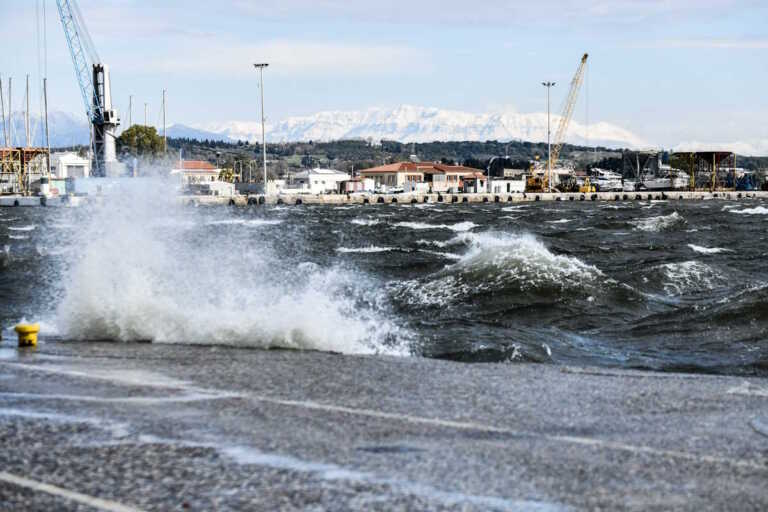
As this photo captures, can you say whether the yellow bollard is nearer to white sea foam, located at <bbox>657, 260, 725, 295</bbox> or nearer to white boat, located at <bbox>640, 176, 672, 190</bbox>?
white sea foam, located at <bbox>657, 260, 725, 295</bbox>

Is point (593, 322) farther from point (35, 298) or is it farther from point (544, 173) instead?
point (544, 173)

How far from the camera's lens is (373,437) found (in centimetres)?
762

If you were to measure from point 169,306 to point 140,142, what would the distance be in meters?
159

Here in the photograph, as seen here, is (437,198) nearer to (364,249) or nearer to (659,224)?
(659,224)

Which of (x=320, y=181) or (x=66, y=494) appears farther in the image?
(x=320, y=181)

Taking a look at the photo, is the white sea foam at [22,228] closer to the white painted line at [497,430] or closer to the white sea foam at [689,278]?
the white sea foam at [689,278]

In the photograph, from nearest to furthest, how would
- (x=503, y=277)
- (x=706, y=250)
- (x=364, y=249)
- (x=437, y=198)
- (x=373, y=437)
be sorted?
1. (x=373, y=437)
2. (x=503, y=277)
3. (x=706, y=250)
4. (x=364, y=249)
5. (x=437, y=198)

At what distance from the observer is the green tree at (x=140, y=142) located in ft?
547

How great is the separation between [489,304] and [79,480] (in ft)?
51.1

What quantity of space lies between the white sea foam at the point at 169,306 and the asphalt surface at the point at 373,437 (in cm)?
222

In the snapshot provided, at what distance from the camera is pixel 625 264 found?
32.2 metres

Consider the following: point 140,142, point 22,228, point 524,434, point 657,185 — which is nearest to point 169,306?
point 524,434

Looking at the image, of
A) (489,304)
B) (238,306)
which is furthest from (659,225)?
(238,306)

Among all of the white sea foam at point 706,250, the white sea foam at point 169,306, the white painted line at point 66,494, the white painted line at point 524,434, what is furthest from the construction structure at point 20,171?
the white painted line at point 66,494
